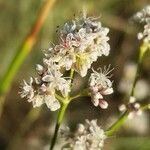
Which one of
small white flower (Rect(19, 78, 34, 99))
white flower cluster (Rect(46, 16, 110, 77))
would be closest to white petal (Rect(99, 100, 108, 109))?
white flower cluster (Rect(46, 16, 110, 77))

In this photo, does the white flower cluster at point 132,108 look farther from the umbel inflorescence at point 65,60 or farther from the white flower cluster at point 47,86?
the white flower cluster at point 47,86

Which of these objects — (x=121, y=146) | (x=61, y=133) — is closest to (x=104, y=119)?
(x=121, y=146)

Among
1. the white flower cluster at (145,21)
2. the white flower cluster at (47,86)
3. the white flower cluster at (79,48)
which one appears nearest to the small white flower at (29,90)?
the white flower cluster at (47,86)

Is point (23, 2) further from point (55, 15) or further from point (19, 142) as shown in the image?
point (19, 142)

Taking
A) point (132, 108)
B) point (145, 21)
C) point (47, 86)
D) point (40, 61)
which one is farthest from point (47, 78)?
point (40, 61)

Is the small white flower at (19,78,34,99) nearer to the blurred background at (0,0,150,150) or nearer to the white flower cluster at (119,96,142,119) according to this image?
the white flower cluster at (119,96,142,119)

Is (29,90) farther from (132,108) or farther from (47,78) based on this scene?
(132,108)
